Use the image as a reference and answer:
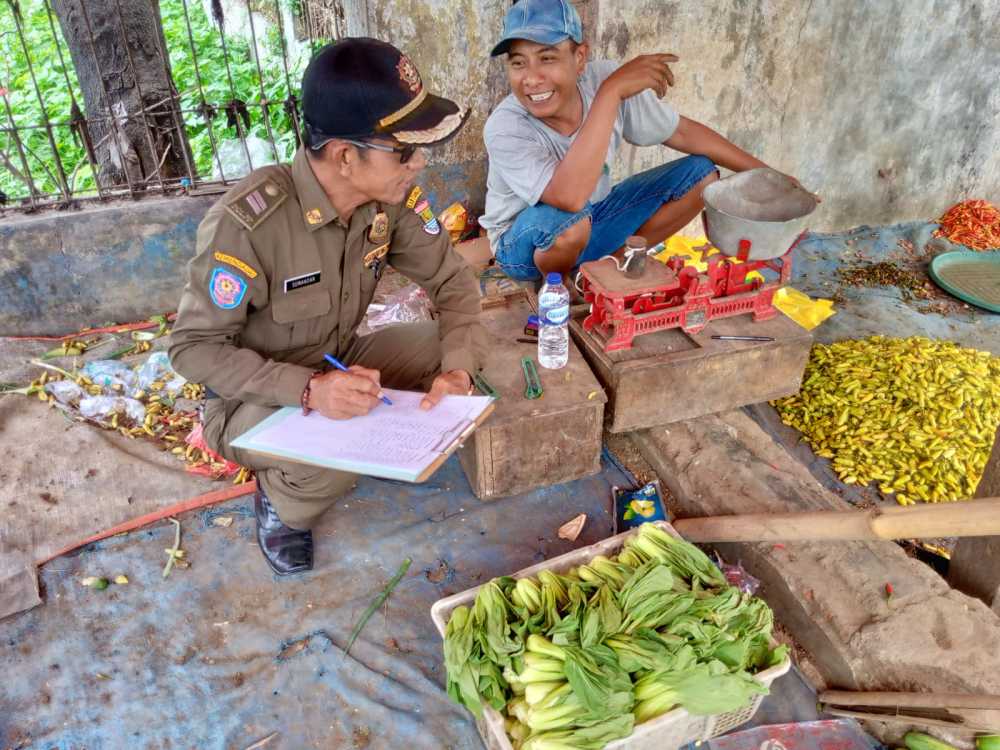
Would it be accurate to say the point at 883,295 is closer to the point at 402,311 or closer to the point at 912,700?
the point at 402,311

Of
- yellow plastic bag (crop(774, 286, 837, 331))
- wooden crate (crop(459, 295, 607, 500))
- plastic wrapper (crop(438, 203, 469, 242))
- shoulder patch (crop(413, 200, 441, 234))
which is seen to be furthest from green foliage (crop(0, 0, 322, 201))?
yellow plastic bag (crop(774, 286, 837, 331))

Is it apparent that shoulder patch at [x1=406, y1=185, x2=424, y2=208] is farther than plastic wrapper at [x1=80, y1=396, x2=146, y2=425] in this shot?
No

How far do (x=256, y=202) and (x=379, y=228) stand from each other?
21.2 inches

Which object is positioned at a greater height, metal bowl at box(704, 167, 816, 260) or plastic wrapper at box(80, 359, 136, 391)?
metal bowl at box(704, 167, 816, 260)

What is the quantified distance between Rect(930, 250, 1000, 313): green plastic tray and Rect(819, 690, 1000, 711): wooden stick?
168 inches

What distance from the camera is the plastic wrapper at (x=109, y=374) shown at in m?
3.97

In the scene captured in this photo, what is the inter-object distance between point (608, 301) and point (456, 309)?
2.40 ft

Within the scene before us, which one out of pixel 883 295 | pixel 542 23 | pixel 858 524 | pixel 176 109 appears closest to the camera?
pixel 858 524

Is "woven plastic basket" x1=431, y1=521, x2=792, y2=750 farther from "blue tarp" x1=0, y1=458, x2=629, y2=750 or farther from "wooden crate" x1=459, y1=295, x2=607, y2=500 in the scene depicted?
"wooden crate" x1=459, y1=295, x2=607, y2=500

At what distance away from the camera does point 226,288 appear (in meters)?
2.46

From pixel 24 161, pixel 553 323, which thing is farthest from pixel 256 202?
pixel 24 161

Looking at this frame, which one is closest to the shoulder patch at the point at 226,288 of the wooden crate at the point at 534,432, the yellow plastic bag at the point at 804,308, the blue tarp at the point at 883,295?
the wooden crate at the point at 534,432

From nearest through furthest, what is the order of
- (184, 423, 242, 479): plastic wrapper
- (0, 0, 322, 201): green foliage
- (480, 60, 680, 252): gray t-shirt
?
(184, 423, 242, 479): plastic wrapper
(480, 60, 680, 252): gray t-shirt
(0, 0, 322, 201): green foliage

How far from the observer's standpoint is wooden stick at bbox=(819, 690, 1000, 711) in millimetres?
2096
